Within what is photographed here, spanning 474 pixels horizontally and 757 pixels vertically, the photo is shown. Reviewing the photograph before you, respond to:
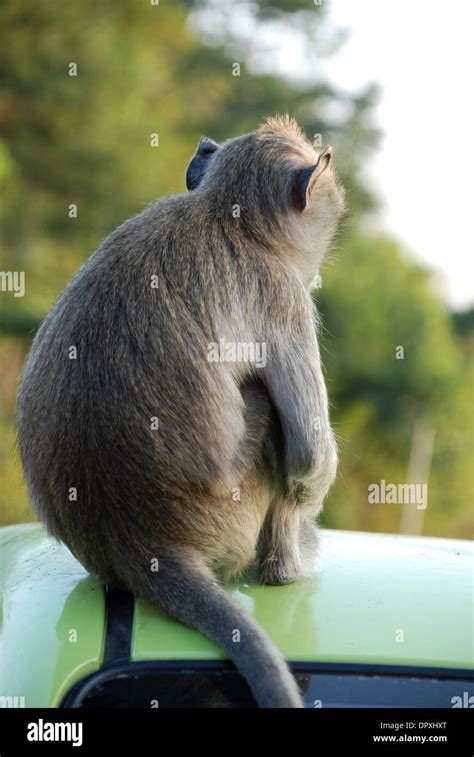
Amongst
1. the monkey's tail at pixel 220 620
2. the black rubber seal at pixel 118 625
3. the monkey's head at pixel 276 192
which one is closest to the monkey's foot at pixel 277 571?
the monkey's tail at pixel 220 620

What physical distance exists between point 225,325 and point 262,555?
0.88 meters

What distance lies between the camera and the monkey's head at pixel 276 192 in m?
4.47

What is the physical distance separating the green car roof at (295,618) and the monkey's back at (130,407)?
0.28 metres

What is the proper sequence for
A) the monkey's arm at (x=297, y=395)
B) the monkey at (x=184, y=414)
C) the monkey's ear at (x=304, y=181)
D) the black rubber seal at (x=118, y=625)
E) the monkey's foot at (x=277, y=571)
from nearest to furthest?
the black rubber seal at (x=118, y=625), the monkey at (x=184, y=414), the monkey's foot at (x=277, y=571), the monkey's arm at (x=297, y=395), the monkey's ear at (x=304, y=181)

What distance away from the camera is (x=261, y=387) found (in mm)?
4230

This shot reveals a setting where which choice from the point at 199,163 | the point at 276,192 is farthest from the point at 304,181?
the point at 199,163

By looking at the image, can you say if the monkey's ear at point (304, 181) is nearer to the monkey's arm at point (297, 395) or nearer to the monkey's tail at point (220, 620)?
the monkey's arm at point (297, 395)

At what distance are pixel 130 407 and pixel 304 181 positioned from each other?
1478mm

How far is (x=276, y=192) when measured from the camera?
4.65 metres

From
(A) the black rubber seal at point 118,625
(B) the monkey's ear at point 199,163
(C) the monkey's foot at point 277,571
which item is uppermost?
(B) the monkey's ear at point 199,163

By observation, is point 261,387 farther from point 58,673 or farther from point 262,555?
point 58,673

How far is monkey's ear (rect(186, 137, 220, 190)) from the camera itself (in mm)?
5105

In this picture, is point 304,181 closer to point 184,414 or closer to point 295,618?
point 184,414

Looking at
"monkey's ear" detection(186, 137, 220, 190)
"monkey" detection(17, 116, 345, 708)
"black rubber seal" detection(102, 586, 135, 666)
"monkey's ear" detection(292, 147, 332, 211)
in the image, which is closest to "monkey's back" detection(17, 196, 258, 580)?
"monkey" detection(17, 116, 345, 708)
